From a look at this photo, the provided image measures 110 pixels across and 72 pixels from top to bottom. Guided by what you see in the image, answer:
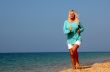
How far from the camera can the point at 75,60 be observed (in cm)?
1212

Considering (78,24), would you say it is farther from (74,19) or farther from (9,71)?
(9,71)

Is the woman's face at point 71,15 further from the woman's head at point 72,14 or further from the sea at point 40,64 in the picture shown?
the sea at point 40,64

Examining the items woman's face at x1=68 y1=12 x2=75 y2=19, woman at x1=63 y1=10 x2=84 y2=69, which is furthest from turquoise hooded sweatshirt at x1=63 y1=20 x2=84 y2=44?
woman's face at x1=68 y1=12 x2=75 y2=19

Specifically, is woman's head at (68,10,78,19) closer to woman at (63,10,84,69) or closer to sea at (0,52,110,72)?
woman at (63,10,84,69)

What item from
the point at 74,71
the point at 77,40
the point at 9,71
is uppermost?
the point at 77,40

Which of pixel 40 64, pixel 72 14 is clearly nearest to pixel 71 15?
pixel 72 14

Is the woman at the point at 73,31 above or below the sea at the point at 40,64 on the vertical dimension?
above

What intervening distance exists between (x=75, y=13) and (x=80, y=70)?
1924mm

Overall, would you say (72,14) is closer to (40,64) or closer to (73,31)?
(73,31)

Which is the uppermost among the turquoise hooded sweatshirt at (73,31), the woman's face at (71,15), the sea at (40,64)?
the woman's face at (71,15)

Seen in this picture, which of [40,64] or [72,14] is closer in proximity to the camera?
[72,14]

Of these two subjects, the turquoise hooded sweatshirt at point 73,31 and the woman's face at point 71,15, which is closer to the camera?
the woman's face at point 71,15

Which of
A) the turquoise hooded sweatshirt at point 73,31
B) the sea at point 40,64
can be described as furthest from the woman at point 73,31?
the sea at point 40,64

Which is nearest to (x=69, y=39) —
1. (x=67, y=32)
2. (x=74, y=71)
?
(x=67, y=32)
